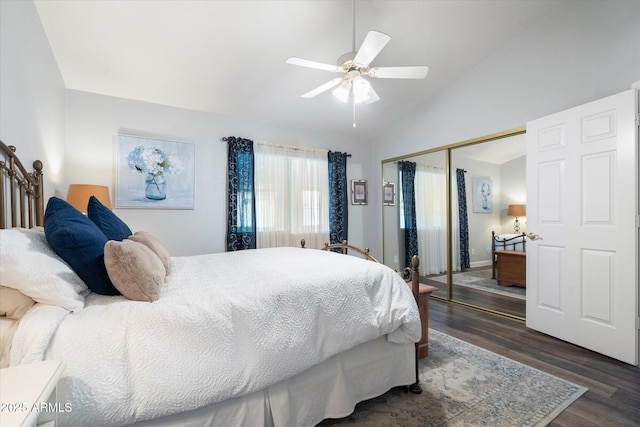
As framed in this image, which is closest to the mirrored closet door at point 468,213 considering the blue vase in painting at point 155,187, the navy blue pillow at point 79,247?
the blue vase in painting at point 155,187

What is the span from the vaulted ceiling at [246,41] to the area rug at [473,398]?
304 centimetres

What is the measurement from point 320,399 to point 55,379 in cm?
111

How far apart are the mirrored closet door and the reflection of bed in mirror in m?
0.01

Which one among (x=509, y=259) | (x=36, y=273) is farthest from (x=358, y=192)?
(x=36, y=273)

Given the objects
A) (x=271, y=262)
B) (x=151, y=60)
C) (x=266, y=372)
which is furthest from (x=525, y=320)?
(x=151, y=60)

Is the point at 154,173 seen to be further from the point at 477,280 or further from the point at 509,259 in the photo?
the point at 509,259

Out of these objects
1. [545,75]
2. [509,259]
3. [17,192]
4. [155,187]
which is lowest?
[509,259]

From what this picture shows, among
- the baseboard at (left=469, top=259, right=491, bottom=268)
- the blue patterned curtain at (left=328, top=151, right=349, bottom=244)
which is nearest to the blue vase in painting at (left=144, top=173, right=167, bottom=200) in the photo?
the blue patterned curtain at (left=328, top=151, right=349, bottom=244)

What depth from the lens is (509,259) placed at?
350 centimetres

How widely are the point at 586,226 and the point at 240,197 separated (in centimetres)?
355

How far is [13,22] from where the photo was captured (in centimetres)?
168

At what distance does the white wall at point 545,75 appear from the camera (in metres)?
2.39

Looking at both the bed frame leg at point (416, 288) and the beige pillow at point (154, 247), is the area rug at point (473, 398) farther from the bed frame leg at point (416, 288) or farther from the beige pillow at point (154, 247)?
the beige pillow at point (154, 247)

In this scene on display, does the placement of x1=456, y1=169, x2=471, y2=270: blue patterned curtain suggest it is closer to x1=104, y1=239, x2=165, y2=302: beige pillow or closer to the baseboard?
the baseboard
